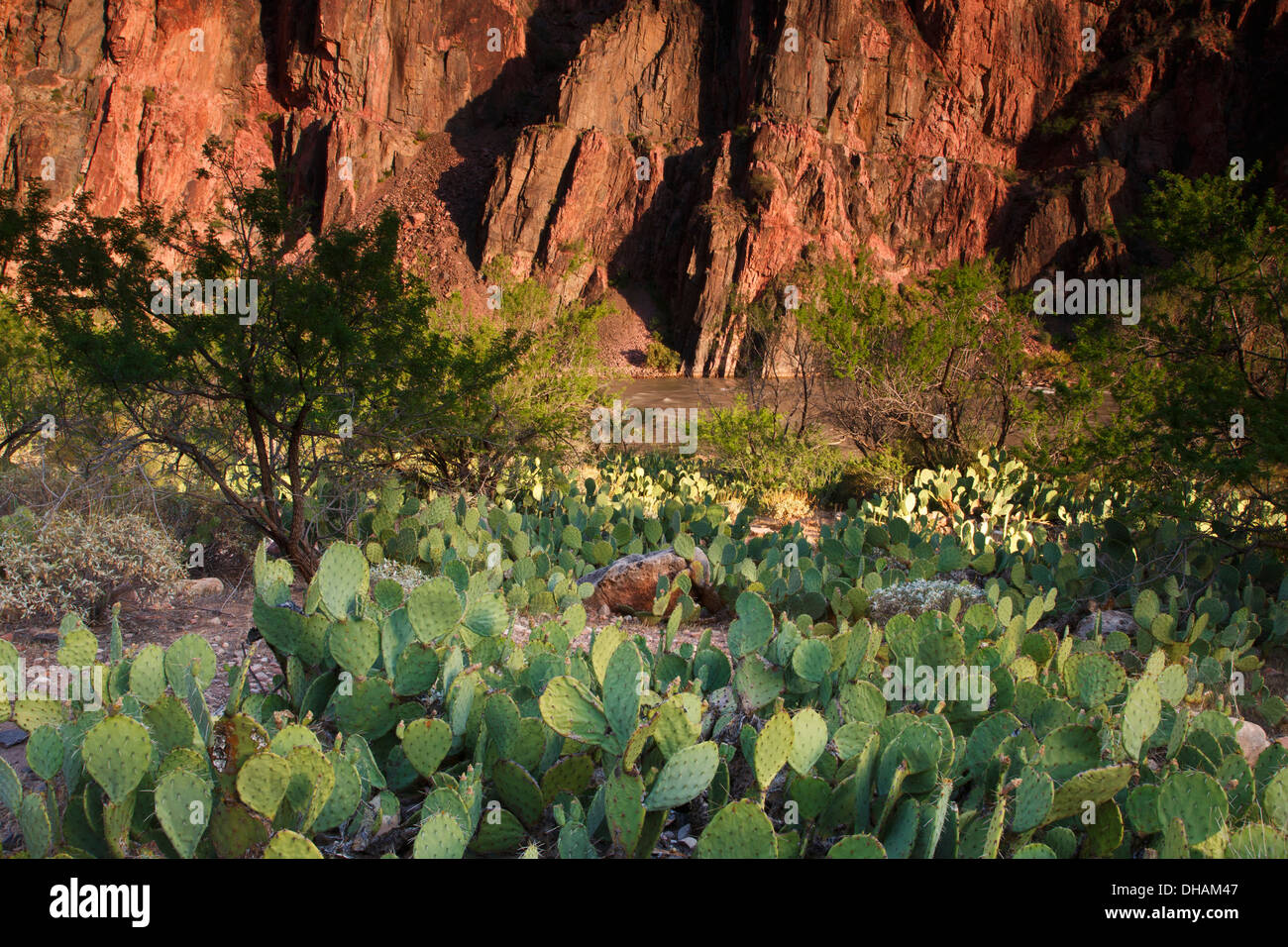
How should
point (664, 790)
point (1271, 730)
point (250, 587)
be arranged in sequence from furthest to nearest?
point (250, 587) < point (1271, 730) < point (664, 790)

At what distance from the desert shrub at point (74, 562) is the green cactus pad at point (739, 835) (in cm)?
388

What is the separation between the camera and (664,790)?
1.82m

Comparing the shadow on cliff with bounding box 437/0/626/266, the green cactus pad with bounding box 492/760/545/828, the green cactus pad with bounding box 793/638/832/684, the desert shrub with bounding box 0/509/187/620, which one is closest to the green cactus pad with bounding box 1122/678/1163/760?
the green cactus pad with bounding box 793/638/832/684

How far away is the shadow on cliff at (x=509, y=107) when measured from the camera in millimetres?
55500

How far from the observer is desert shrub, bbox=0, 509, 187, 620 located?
4.21 meters

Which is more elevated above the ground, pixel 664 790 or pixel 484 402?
pixel 484 402

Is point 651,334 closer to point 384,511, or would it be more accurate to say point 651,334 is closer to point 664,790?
point 384,511

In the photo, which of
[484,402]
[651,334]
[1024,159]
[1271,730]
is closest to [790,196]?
[651,334]

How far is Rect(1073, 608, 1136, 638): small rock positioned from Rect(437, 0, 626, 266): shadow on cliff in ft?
166

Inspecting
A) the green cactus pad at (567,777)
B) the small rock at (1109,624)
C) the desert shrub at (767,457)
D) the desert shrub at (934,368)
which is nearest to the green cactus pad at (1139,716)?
the green cactus pad at (567,777)

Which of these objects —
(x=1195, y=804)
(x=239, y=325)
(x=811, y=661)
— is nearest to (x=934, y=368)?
(x=239, y=325)

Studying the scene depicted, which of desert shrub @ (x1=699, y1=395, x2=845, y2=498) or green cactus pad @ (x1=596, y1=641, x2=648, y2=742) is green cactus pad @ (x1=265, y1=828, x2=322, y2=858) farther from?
desert shrub @ (x1=699, y1=395, x2=845, y2=498)
